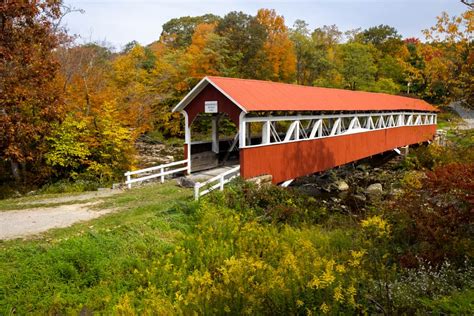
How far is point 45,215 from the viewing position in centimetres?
902

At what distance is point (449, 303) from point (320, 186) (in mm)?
14884

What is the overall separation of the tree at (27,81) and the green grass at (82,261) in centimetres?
683

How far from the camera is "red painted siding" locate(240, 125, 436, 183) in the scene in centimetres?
1180

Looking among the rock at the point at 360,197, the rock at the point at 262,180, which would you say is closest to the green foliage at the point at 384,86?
the rock at the point at 360,197

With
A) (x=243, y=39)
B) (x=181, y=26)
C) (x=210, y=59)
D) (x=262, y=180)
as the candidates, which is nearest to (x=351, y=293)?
(x=262, y=180)

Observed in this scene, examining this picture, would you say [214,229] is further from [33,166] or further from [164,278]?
[33,166]

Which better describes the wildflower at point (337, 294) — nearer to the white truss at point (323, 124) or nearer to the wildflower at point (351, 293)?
the wildflower at point (351, 293)

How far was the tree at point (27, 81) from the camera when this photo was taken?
511 inches

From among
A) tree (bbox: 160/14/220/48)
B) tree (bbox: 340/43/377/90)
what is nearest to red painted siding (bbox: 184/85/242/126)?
tree (bbox: 340/43/377/90)

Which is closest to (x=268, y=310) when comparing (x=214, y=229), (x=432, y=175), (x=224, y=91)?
(x=432, y=175)

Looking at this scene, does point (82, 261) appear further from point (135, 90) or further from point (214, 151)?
point (135, 90)

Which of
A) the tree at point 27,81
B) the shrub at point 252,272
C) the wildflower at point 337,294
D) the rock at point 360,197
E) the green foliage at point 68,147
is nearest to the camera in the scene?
the wildflower at point 337,294

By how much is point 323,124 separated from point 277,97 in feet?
17.4

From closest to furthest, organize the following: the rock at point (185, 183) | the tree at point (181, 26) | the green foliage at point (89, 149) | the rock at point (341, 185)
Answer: the rock at point (185, 183) < the green foliage at point (89, 149) < the rock at point (341, 185) < the tree at point (181, 26)
